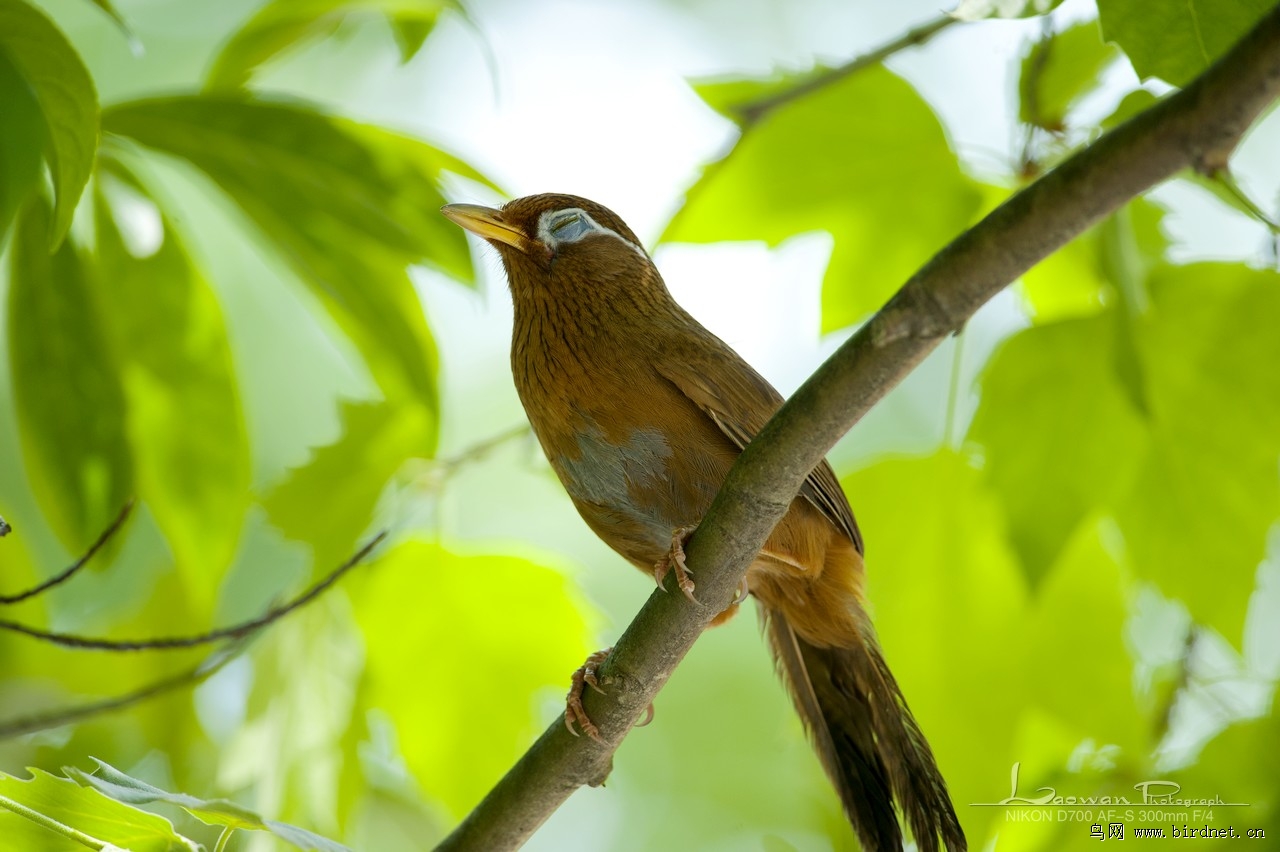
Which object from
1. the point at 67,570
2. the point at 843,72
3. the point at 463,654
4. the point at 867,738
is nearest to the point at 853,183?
the point at 843,72

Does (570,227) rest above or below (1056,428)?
above

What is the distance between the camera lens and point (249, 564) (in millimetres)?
5871

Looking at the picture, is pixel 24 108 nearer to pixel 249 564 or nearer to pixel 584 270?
pixel 584 270

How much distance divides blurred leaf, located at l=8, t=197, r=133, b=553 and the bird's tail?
1.44 meters

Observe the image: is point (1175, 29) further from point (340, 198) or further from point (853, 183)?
point (340, 198)

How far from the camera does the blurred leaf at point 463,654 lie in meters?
2.43

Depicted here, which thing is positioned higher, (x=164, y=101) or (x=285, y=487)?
(x=164, y=101)

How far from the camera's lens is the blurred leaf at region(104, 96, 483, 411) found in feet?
6.82

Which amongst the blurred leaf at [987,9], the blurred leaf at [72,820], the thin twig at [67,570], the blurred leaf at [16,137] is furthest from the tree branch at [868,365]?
the blurred leaf at [16,137]

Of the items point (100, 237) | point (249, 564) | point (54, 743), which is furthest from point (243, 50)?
point (249, 564)

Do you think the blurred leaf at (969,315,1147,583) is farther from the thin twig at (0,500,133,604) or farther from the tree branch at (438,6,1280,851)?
the thin twig at (0,500,133,604)

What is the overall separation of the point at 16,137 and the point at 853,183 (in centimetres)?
158

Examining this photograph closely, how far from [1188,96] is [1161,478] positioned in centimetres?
125

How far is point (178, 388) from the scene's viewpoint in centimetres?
223
